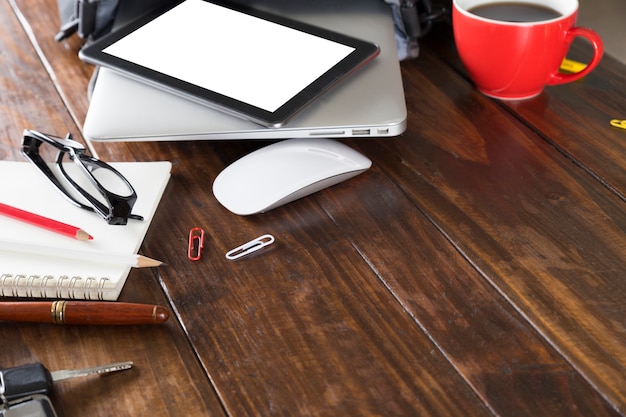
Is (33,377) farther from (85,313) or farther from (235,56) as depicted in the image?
(235,56)

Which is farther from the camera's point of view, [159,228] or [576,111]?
[576,111]

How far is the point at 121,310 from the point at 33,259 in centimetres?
13

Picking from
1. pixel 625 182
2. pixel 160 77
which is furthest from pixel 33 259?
pixel 625 182

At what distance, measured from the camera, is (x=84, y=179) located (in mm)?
894

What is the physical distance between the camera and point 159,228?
852mm

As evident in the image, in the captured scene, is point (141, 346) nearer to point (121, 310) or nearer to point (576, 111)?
point (121, 310)

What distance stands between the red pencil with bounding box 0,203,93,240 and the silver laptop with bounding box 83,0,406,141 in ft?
0.42

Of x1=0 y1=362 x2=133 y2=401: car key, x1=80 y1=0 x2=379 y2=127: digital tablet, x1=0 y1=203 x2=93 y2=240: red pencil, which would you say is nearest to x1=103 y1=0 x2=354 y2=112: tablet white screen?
x1=80 y1=0 x2=379 y2=127: digital tablet

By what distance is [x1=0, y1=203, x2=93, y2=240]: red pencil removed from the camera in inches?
31.8

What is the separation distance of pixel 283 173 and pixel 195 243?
12 cm

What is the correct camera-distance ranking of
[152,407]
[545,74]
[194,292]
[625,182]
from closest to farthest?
[152,407] → [194,292] → [625,182] → [545,74]

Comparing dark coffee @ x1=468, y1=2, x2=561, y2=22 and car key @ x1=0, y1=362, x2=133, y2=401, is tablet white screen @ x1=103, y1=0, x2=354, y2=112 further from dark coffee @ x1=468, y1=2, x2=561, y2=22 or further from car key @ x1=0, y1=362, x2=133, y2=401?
car key @ x1=0, y1=362, x2=133, y2=401

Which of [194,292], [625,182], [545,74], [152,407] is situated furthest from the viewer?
[545,74]

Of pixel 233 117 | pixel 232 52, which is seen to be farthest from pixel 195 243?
pixel 232 52
